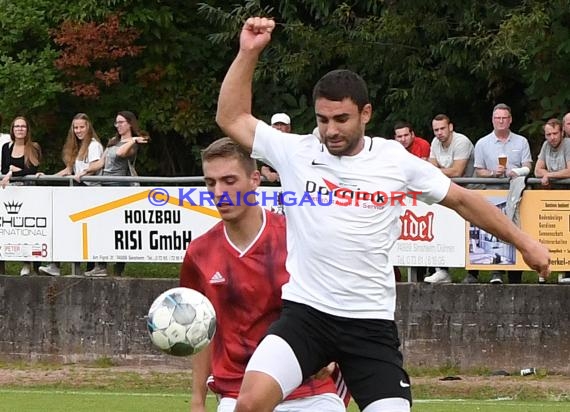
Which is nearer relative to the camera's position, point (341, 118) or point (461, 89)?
point (341, 118)

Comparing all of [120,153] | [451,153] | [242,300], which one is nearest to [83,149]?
[120,153]

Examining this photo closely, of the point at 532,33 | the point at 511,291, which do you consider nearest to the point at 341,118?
the point at 511,291

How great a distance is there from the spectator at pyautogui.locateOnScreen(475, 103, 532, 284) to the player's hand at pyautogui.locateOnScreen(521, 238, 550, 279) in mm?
8007

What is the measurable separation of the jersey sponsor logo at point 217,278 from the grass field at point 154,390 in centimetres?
594

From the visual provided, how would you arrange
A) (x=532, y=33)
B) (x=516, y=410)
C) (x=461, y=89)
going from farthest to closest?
(x=461, y=89) < (x=532, y=33) < (x=516, y=410)

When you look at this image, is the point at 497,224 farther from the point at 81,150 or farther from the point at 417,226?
the point at 81,150

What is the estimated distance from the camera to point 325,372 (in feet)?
22.2

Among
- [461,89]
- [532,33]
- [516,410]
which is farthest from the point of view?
[461,89]

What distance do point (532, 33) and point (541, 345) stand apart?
423cm

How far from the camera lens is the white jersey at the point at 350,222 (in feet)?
A: 21.7

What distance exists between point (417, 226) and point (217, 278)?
8.40m

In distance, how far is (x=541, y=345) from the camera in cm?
1512

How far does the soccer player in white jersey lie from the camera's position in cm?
655

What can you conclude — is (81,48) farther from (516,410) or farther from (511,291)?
(516,410)
